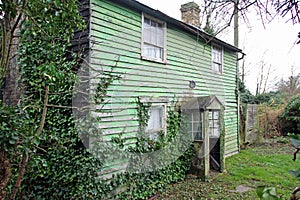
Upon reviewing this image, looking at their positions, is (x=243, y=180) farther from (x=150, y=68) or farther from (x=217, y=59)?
(x=217, y=59)

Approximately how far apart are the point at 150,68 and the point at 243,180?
13.4 feet

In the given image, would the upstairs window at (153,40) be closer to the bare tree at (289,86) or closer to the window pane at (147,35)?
the window pane at (147,35)

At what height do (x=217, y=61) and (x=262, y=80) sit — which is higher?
(x=262, y=80)

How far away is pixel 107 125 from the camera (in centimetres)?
498

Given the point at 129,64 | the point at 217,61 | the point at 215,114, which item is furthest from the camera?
the point at 217,61

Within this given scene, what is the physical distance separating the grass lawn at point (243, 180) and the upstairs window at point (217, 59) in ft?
11.8

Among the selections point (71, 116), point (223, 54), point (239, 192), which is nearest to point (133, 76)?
point (71, 116)

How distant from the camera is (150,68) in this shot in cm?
612

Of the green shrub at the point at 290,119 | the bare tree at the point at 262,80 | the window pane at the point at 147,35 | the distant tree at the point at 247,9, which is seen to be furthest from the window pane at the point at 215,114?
the bare tree at the point at 262,80

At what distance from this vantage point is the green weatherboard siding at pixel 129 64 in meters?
4.91

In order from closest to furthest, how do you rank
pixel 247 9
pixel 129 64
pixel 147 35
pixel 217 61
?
1. pixel 247 9
2. pixel 129 64
3. pixel 147 35
4. pixel 217 61

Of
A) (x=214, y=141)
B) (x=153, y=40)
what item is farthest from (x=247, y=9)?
(x=214, y=141)

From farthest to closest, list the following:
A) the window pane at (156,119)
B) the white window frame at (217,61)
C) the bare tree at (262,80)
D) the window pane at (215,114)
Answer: the bare tree at (262,80)
the white window frame at (217,61)
the window pane at (215,114)
the window pane at (156,119)

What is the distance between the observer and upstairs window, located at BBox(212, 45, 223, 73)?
900cm
